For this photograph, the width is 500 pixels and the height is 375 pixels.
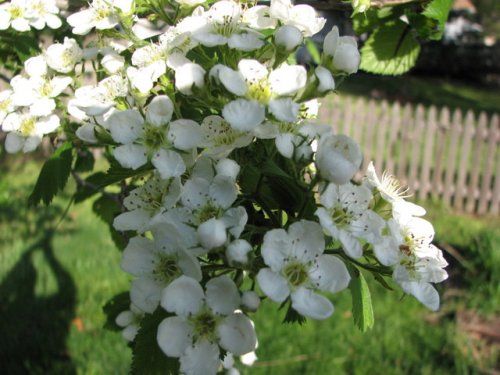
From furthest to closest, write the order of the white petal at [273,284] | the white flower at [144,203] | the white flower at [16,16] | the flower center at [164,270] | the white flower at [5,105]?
the white flower at [16,16] < the white flower at [5,105] < the white flower at [144,203] < the flower center at [164,270] < the white petal at [273,284]

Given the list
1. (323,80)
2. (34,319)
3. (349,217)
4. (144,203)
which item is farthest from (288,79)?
(34,319)

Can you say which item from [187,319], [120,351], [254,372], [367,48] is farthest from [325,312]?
[120,351]

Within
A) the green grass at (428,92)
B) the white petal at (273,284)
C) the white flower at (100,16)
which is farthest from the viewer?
the green grass at (428,92)

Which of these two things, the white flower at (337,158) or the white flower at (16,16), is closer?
the white flower at (337,158)

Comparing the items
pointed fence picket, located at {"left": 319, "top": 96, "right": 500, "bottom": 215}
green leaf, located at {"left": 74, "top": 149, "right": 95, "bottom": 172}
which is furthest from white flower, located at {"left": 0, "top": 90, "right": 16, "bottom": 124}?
pointed fence picket, located at {"left": 319, "top": 96, "right": 500, "bottom": 215}

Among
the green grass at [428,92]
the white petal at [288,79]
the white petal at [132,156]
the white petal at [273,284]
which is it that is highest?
the white petal at [288,79]

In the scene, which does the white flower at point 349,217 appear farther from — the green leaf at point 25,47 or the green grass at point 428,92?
the green grass at point 428,92

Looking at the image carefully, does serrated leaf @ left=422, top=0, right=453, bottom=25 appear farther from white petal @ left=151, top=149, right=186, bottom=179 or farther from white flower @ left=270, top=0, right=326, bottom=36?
white petal @ left=151, top=149, right=186, bottom=179

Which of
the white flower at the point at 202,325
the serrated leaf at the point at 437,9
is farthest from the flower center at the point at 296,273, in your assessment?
the serrated leaf at the point at 437,9

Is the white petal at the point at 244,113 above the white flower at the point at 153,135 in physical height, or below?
above
